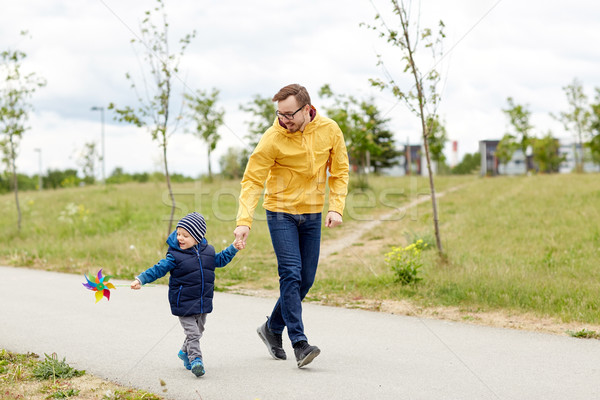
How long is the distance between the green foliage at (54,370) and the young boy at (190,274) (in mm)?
795

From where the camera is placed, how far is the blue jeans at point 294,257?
13.1 ft

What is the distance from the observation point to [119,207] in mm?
19906

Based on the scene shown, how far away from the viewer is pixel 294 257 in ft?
13.3

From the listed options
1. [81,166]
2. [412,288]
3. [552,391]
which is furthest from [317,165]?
[81,166]

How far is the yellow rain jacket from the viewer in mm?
3994

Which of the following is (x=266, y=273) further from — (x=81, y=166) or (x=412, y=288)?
(x=81, y=166)

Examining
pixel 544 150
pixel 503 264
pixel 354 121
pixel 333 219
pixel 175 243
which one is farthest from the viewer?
pixel 544 150

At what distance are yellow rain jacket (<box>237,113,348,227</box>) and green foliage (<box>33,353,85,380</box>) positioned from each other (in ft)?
4.91

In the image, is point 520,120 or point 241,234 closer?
point 241,234

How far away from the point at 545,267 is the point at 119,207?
15.3 metres

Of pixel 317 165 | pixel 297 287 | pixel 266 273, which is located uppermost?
pixel 317 165

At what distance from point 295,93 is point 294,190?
0.68 m

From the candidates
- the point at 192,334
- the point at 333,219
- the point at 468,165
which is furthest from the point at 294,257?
the point at 468,165

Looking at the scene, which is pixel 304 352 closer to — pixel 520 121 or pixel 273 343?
pixel 273 343
